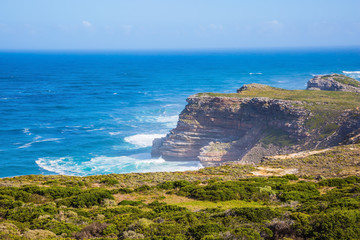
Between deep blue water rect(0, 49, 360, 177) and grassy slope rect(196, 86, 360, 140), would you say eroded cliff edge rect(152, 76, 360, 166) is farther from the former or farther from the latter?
deep blue water rect(0, 49, 360, 177)

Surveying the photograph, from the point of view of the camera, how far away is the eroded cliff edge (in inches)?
2259

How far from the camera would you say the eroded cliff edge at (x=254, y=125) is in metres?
57.4

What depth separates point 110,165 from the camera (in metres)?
63.1

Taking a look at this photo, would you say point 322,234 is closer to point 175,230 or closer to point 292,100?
point 175,230

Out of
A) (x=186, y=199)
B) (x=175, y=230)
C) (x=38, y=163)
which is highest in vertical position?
(x=175, y=230)

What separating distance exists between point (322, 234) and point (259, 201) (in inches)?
271

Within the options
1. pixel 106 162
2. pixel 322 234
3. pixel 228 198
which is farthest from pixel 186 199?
pixel 106 162

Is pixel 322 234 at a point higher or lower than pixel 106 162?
higher

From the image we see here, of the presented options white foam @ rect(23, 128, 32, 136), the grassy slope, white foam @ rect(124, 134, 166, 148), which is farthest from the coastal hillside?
white foam @ rect(23, 128, 32, 136)

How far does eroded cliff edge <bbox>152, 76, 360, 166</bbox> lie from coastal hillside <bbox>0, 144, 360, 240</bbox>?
29.5 m

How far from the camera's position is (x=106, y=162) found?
6450 centimetres

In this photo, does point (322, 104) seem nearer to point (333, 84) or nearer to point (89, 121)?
point (333, 84)

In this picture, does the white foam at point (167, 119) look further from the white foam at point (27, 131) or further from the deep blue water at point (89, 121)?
the white foam at point (27, 131)

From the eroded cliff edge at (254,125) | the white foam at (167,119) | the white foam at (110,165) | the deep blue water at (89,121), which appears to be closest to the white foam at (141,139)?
the deep blue water at (89,121)
